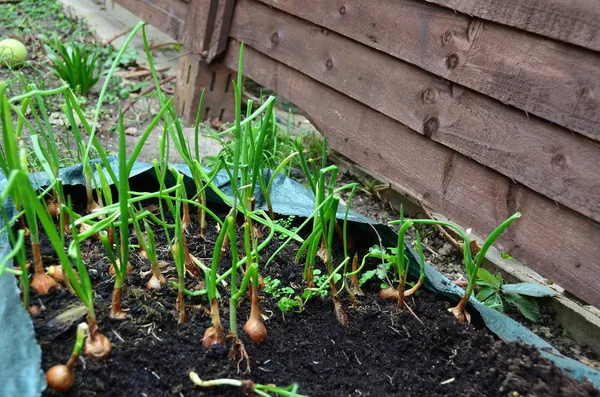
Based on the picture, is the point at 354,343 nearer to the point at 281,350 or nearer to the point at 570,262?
the point at 281,350

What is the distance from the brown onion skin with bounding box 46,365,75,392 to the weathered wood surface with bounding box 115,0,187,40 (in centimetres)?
283

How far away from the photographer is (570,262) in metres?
1.87

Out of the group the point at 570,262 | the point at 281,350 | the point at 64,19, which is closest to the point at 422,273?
the point at 281,350

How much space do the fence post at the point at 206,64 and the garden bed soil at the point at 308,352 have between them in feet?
6.13

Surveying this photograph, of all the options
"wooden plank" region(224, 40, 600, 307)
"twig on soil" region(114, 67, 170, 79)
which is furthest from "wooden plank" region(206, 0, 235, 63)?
"twig on soil" region(114, 67, 170, 79)

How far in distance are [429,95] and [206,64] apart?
155cm

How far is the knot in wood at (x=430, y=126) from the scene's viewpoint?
7.32ft

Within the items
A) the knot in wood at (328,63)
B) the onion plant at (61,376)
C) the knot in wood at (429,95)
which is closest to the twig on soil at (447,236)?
the knot in wood at (429,95)

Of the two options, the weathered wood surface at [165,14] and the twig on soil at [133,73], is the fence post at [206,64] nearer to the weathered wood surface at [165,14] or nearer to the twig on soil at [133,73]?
the weathered wood surface at [165,14]

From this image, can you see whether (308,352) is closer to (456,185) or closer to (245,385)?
(245,385)

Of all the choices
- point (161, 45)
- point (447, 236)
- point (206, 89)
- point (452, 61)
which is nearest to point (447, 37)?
point (452, 61)

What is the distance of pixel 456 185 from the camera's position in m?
2.21

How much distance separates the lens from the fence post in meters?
3.22

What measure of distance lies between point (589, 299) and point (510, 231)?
318 mm
